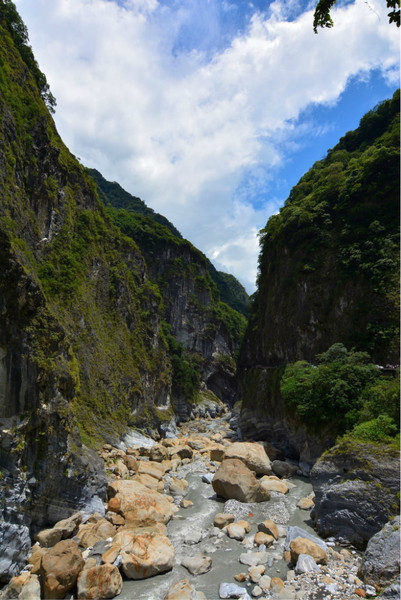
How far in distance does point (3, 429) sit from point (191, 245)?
181 ft

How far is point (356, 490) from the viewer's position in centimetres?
1101

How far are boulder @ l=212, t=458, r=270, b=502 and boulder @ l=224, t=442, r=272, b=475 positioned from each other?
8.75ft

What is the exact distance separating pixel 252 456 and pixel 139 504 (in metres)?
8.04

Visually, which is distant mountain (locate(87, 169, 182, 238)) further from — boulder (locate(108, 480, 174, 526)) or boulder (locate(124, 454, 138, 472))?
boulder (locate(108, 480, 174, 526))

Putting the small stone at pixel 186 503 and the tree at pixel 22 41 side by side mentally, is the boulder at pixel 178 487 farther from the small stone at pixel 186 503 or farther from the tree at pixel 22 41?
the tree at pixel 22 41

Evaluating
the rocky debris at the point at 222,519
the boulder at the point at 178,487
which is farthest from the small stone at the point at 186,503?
the rocky debris at the point at 222,519

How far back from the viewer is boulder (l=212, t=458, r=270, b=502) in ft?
49.7

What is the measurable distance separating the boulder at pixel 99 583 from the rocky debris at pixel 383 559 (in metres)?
6.47

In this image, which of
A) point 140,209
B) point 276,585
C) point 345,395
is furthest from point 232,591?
point 140,209

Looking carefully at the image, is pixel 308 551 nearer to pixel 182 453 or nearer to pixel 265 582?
pixel 265 582

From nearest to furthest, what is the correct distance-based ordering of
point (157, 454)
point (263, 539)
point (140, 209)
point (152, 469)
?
point (263, 539), point (152, 469), point (157, 454), point (140, 209)

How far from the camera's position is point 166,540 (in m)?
10.9

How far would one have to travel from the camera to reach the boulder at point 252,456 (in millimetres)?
19125

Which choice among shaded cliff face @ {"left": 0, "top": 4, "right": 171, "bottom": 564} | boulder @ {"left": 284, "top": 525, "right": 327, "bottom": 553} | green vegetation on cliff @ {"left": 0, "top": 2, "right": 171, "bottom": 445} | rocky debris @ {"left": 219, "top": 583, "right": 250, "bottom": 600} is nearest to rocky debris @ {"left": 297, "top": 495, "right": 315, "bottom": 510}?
boulder @ {"left": 284, "top": 525, "right": 327, "bottom": 553}
